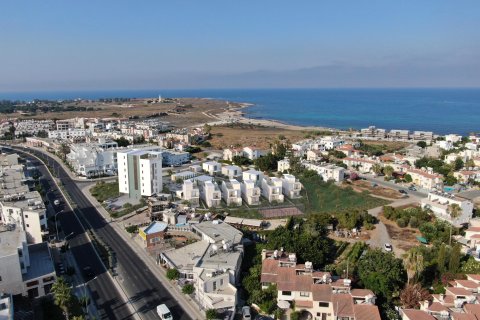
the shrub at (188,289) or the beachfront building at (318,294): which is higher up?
the beachfront building at (318,294)

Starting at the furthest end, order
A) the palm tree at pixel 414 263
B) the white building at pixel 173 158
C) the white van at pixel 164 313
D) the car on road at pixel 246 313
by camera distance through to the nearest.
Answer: the white building at pixel 173 158
the palm tree at pixel 414 263
the car on road at pixel 246 313
the white van at pixel 164 313

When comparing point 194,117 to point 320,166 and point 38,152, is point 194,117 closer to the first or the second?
point 38,152

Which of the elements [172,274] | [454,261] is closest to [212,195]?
[172,274]

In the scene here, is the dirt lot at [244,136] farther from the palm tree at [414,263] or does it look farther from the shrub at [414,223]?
the palm tree at [414,263]

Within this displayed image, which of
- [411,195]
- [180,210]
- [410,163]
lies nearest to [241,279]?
[180,210]

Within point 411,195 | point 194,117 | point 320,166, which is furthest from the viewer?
point 194,117

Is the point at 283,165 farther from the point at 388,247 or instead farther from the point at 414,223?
the point at 388,247

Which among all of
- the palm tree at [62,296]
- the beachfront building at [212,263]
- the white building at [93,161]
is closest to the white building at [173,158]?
the white building at [93,161]
